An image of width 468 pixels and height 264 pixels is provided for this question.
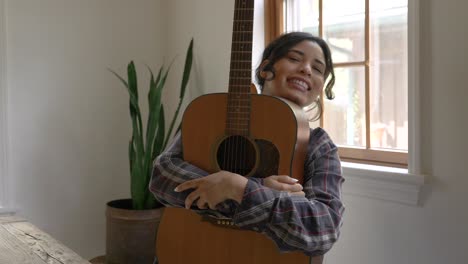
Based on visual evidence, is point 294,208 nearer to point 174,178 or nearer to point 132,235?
point 174,178

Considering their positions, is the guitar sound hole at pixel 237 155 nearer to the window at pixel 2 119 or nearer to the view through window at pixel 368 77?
the view through window at pixel 368 77

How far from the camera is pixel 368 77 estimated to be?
5.65 ft

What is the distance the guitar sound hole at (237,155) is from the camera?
1.16m

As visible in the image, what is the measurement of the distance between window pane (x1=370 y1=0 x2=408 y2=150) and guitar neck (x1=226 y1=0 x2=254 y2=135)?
0.68m

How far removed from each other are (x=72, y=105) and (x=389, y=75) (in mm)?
1790

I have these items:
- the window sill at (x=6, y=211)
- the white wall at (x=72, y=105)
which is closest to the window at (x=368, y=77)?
the white wall at (x=72, y=105)

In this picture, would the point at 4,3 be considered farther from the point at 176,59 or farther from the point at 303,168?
the point at 303,168

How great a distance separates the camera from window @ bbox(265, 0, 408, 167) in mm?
1623

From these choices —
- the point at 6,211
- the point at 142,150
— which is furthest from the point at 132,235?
the point at 6,211

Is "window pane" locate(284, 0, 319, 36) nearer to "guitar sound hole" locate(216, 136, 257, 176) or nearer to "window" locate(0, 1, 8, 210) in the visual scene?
"guitar sound hole" locate(216, 136, 257, 176)

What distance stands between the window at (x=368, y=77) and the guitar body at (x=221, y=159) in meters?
0.61

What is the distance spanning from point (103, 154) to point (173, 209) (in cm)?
160

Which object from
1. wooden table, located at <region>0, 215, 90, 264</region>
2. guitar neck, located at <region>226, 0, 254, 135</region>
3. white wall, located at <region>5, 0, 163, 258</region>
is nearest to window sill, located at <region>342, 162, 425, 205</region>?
guitar neck, located at <region>226, 0, 254, 135</region>

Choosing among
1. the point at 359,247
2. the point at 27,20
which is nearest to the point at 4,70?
the point at 27,20
